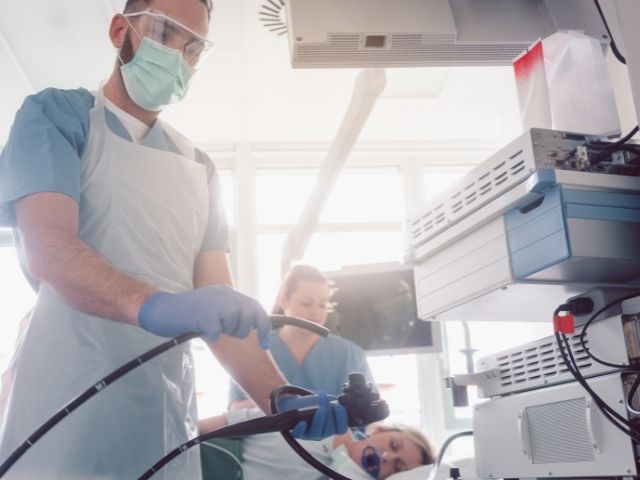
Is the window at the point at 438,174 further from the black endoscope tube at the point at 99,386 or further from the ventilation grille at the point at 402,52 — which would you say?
the black endoscope tube at the point at 99,386

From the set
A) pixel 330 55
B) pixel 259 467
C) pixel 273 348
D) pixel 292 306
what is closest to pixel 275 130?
pixel 292 306

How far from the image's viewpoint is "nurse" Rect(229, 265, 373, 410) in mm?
2641

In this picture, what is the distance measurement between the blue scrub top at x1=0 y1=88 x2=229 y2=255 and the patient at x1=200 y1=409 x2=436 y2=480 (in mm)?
1331

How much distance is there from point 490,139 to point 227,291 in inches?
172

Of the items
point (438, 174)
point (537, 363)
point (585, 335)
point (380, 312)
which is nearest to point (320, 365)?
point (380, 312)

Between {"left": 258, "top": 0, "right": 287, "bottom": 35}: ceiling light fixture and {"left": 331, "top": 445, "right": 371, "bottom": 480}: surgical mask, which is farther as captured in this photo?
{"left": 258, "top": 0, "right": 287, "bottom": 35}: ceiling light fixture

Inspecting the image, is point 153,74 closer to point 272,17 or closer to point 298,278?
point 298,278

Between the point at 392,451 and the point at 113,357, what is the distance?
1.82 metres

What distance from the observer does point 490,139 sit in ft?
15.9

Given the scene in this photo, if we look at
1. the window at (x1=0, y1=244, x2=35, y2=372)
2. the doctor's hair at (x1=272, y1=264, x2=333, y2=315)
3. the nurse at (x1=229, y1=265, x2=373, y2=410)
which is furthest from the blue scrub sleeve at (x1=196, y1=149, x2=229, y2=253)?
the window at (x1=0, y1=244, x2=35, y2=372)

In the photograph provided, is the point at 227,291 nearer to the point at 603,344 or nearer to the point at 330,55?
the point at 603,344

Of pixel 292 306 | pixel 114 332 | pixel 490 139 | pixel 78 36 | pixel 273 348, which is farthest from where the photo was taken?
pixel 490 139

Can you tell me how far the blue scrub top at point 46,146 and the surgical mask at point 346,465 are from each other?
1627mm

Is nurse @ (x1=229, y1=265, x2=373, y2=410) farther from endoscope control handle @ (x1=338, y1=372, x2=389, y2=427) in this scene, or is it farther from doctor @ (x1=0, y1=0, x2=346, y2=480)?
endoscope control handle @ (x1=338, y1=372, x2=389, y2=427)
